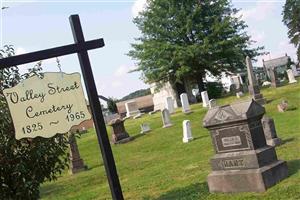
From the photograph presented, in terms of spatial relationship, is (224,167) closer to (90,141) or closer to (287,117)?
(287,117)

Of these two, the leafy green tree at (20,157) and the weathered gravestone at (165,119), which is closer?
the leafy green tree at (20,157)

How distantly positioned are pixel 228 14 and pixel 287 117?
23394mm

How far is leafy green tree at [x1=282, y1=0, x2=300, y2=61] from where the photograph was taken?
70.7m

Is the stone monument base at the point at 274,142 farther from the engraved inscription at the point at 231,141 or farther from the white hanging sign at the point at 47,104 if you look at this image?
the white hanging sign at the point at 47,104

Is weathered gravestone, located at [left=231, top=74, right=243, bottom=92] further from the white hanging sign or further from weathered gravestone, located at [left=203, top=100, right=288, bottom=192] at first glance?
the white hanging sign

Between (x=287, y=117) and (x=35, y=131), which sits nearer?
(x=35, y=131)

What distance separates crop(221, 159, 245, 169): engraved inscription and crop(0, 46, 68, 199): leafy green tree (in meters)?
3.01

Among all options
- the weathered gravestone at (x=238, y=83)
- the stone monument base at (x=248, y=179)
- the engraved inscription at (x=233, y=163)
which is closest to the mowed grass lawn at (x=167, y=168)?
the stone monument base at (x=248, y=179)

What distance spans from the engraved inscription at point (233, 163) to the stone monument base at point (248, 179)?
0.10m

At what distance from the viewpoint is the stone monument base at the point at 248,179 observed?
7.99m

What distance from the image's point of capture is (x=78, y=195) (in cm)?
1145

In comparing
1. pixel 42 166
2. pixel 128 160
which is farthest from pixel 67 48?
pixel 128 160

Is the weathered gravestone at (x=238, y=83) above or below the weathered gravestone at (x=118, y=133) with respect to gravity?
above

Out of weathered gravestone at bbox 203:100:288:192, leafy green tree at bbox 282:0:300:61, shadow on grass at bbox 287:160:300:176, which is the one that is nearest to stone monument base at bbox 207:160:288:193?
weathered gravestone at bbox 203:100:288:192
